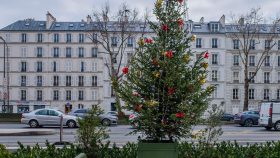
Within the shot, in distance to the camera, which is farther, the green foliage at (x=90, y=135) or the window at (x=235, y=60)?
the window at (x=235, y=60)

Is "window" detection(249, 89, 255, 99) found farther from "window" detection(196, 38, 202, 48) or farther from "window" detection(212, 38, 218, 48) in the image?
"window" detection(196, 38, 202, 48)

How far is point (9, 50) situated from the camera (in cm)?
8100

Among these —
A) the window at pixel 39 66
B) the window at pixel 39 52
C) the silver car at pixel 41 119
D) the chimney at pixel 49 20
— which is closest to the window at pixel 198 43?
the chimney at pixel 49 20

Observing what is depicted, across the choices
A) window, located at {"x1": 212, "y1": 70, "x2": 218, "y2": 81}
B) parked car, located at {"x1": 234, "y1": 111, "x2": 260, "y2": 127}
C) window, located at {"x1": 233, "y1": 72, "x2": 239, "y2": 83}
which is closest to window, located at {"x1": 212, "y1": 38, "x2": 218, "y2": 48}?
window, located at {"x1": 212, "y1": 70, "x2": 218, "y2": 81}

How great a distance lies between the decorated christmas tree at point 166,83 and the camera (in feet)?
23.3

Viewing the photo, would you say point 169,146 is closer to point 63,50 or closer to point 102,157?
point 102,157

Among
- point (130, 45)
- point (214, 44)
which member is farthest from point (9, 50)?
point (214, 44)

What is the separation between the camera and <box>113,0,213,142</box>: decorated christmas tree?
7.11 metres

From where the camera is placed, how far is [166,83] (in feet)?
23.4

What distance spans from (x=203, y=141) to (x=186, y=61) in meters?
2.05

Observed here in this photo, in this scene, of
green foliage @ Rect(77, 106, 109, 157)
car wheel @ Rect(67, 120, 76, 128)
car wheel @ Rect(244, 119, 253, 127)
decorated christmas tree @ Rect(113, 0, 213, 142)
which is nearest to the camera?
decorated christmas tree @ Rect(113, 0, 213, 142)

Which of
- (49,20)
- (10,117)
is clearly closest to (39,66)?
(49,20)

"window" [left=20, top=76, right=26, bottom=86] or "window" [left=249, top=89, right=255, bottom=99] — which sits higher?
"window" [left=20, top=76, right=26, bottom=86]

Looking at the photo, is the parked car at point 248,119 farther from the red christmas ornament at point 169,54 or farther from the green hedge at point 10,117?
the red christmas ornament at point 169,54
